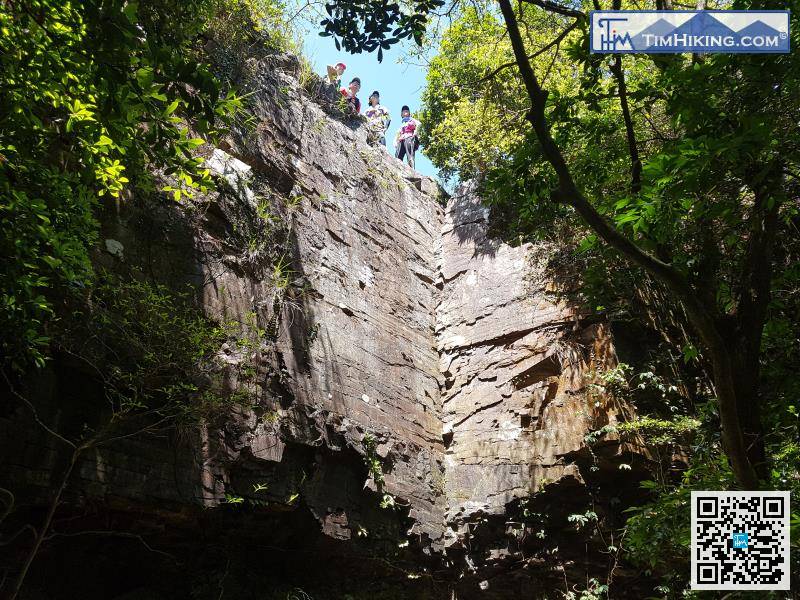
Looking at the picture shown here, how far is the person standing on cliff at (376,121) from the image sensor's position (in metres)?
9.80

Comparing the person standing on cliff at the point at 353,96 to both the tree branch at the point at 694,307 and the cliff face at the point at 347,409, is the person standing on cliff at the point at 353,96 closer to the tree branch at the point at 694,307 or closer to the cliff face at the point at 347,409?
the cliff face at the point at 347,409

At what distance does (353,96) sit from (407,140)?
203 cm

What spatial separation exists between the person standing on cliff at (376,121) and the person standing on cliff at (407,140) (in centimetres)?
93

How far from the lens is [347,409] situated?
6.42 m

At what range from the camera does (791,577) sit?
3838 mm

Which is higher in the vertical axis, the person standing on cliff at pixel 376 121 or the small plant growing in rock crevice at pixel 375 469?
the person standing on cliff at pixel 376 121

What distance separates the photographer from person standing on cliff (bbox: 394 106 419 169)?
11.8m

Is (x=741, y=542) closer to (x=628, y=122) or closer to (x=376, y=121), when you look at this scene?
(x=628, y=122)

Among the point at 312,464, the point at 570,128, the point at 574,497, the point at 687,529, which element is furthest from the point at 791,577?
the point at 312,464

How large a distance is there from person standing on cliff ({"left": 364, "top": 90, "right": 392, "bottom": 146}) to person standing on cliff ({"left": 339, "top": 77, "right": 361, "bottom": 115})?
1.11 feet

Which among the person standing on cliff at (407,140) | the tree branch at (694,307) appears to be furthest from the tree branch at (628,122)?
the person standing on cliff at (407,140)

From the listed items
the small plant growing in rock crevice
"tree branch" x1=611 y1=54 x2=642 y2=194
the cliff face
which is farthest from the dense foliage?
the small plant growing in rock crevice

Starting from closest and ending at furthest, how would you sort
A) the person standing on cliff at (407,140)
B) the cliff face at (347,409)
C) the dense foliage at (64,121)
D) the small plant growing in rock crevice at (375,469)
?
the dense foliage at (64,121), the cliff face at (347,409), the small plant growing in rock crevice at (375,469), the person standing on cliff at (407,140)

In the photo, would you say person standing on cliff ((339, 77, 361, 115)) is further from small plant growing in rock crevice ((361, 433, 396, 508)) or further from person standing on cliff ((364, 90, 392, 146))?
small plant growing in rock crevice ((361, 433, 396, 508))
